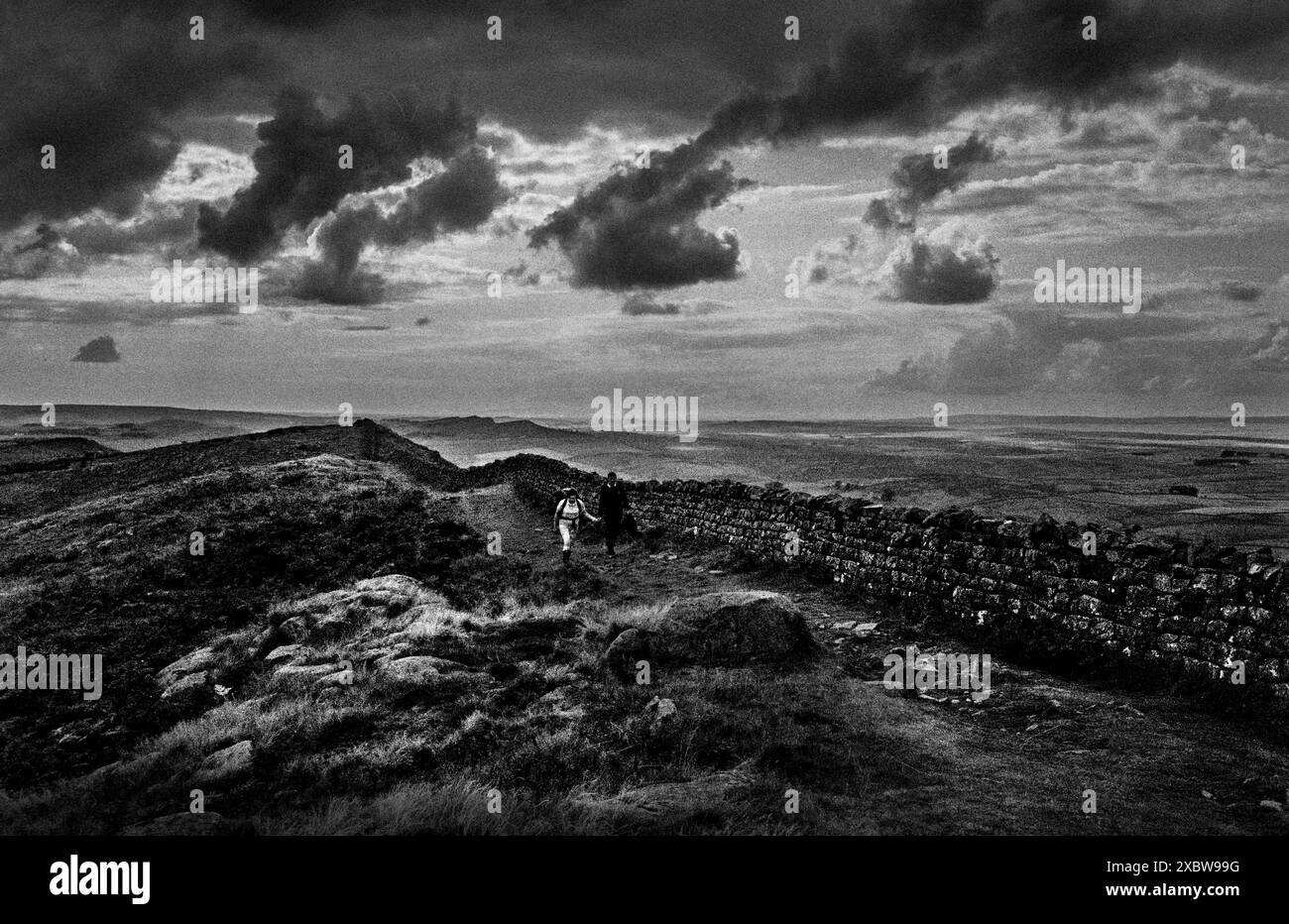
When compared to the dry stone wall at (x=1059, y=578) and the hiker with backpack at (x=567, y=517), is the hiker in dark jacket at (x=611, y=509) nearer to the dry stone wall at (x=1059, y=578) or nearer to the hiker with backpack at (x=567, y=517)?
the hiker with backpack at (x=567, y=517)

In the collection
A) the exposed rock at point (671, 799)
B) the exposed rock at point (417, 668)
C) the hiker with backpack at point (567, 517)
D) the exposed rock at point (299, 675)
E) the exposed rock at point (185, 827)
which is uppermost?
the hiker with backpack at point (567, 517)

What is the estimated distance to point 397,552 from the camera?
22516mm

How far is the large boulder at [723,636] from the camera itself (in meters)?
11.1

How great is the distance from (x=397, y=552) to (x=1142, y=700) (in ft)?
58.8

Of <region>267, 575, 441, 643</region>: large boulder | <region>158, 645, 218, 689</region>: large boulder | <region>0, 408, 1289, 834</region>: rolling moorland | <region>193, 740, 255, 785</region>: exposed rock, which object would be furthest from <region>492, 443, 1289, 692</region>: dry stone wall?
<region>158, 645, 218, 689</region>: large boulder

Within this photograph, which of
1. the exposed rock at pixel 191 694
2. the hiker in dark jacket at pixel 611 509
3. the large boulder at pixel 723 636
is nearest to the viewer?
the large boulder at pixel 723 636

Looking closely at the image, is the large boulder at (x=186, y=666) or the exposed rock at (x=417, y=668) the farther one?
the large boulder at (x=186, y=666)

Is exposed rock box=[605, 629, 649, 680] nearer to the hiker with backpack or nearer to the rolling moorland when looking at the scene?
the rolling moorland

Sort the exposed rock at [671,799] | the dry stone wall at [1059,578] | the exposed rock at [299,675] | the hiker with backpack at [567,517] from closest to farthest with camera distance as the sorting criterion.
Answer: the exposed rock at [671,799]
the dry stone wall at [1059,578]
the exposed rock at [299,675]
the hiker with backpack at [567,517]

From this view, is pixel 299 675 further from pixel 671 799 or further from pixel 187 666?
pixel 671 799

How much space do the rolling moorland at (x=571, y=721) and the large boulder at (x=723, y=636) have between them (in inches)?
1.7

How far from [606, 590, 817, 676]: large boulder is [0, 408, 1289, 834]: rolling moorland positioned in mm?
42

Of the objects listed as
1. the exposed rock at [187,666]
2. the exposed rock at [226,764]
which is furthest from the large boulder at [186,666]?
the exposed rock at [226,764]
